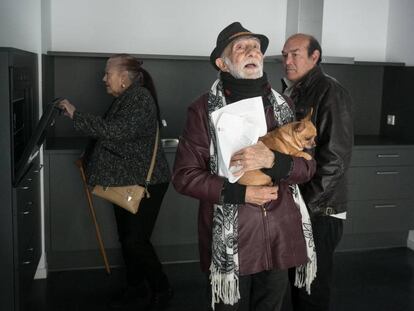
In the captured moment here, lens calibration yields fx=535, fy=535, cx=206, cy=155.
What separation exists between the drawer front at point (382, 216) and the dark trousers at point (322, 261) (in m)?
1.70

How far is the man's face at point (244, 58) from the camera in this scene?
76.0 inches

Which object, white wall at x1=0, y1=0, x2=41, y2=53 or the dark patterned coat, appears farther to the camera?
the dark patterned coat

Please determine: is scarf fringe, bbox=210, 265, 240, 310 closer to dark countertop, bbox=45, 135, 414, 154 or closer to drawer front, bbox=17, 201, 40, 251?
drawer front, bbox=17, 201, 40, 251

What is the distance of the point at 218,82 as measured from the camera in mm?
1999

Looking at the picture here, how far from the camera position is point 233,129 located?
1.85 meters

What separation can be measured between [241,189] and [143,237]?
1.33 meters

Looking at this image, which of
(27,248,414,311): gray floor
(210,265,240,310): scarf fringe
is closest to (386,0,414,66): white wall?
(27,248,414,311): gray floor

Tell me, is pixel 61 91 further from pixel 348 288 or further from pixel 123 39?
pixel 348 288

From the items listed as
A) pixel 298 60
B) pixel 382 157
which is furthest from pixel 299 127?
pixel 382 157

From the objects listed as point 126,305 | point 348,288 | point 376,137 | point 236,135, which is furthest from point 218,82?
point 376,137

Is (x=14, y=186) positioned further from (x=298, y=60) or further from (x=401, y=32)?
(x=401, y=32)

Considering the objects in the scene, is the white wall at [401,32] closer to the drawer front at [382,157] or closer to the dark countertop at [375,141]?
the dark countertop at [375,141]

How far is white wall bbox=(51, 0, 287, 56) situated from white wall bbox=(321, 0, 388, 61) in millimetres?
445

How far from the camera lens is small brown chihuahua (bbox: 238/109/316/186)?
186 centimetres
